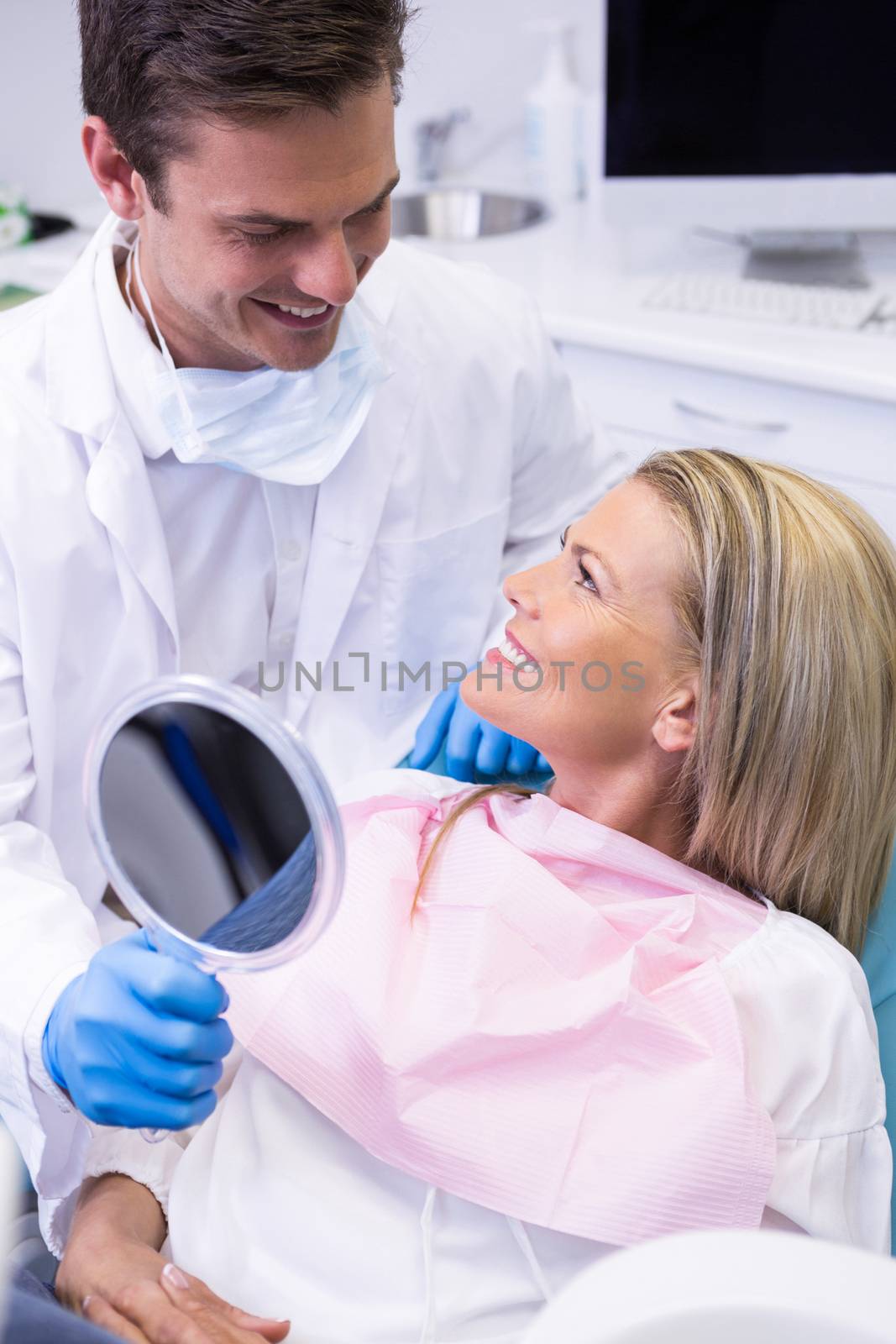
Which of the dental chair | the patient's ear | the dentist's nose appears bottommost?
the patient's ear

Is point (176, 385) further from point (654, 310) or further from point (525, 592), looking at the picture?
point (654, 310)

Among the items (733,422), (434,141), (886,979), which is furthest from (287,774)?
(434,141)

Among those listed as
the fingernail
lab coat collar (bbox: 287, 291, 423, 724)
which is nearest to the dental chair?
the fingernail

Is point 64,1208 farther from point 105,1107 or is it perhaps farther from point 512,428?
point 512,428

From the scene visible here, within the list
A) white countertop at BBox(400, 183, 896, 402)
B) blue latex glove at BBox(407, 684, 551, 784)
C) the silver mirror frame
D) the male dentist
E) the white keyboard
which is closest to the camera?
the silver mirror frame

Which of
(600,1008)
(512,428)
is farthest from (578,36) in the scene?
(600,1008)

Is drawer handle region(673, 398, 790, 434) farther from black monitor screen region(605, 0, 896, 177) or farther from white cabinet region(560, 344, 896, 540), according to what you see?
black monitor screen region(605, 0, 896, 177)

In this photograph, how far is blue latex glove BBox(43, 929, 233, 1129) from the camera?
876 millimetres

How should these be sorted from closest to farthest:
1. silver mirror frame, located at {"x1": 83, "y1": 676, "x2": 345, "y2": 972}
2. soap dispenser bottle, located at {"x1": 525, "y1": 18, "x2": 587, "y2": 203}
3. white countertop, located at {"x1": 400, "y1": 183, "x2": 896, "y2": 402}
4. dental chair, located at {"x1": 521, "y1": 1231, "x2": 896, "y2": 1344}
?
dental chair, located at {"x1": 521, "y1": 1231, "x2": 896, "y2": 1344}
silver mirror frame, located at {"x1": 83, "y1": 676, "x2": 345, "y2": 972}
white countertop, located at {"x1": 400, "y1": 183, "x2": 896, "y2": 402}
soap dispenser bottle, located at {"x1": 525, "y1": 18, "x2": 587, "y2": 203}

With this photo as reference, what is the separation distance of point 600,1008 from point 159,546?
645mm

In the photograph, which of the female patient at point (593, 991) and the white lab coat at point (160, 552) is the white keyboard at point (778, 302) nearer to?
the white lab coat at point (160, 552)

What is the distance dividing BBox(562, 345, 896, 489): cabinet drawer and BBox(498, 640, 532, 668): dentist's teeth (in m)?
0.82

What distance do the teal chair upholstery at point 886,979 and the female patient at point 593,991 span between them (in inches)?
2.2

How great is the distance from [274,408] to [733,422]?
0.93m
